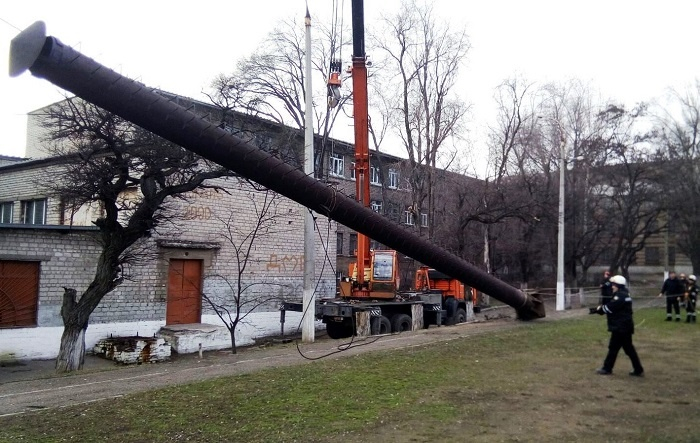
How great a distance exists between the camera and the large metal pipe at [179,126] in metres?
4.68

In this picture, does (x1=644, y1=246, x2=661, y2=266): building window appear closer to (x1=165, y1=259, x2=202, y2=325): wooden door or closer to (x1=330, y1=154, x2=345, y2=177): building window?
(x1=330, y1=154, x2=345, y2=177): building window

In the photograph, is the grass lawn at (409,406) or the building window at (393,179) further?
the building window at (393,179)

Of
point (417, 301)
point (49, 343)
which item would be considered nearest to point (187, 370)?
point (49, 343)

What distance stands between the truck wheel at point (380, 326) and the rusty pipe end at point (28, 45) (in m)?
17.3

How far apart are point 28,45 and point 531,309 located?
19.8 m

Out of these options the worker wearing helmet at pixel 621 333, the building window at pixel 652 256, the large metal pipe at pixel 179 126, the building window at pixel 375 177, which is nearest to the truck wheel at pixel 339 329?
the worker wearing helmet at pixel 621 333

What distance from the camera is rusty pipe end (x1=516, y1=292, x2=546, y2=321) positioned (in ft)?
70.4

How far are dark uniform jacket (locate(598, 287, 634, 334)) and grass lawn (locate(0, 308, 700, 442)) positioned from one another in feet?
2.75

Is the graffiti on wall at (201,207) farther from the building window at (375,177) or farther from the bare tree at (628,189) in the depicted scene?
the bare tree at (628,189)

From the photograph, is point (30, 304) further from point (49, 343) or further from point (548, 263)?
point (548, 263)

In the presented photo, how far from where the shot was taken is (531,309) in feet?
71.3

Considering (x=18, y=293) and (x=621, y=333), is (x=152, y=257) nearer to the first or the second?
(x=18, y=293)

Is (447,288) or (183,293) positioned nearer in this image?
(183,293)

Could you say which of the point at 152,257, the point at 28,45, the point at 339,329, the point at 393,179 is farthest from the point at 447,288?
the point at 28,45
